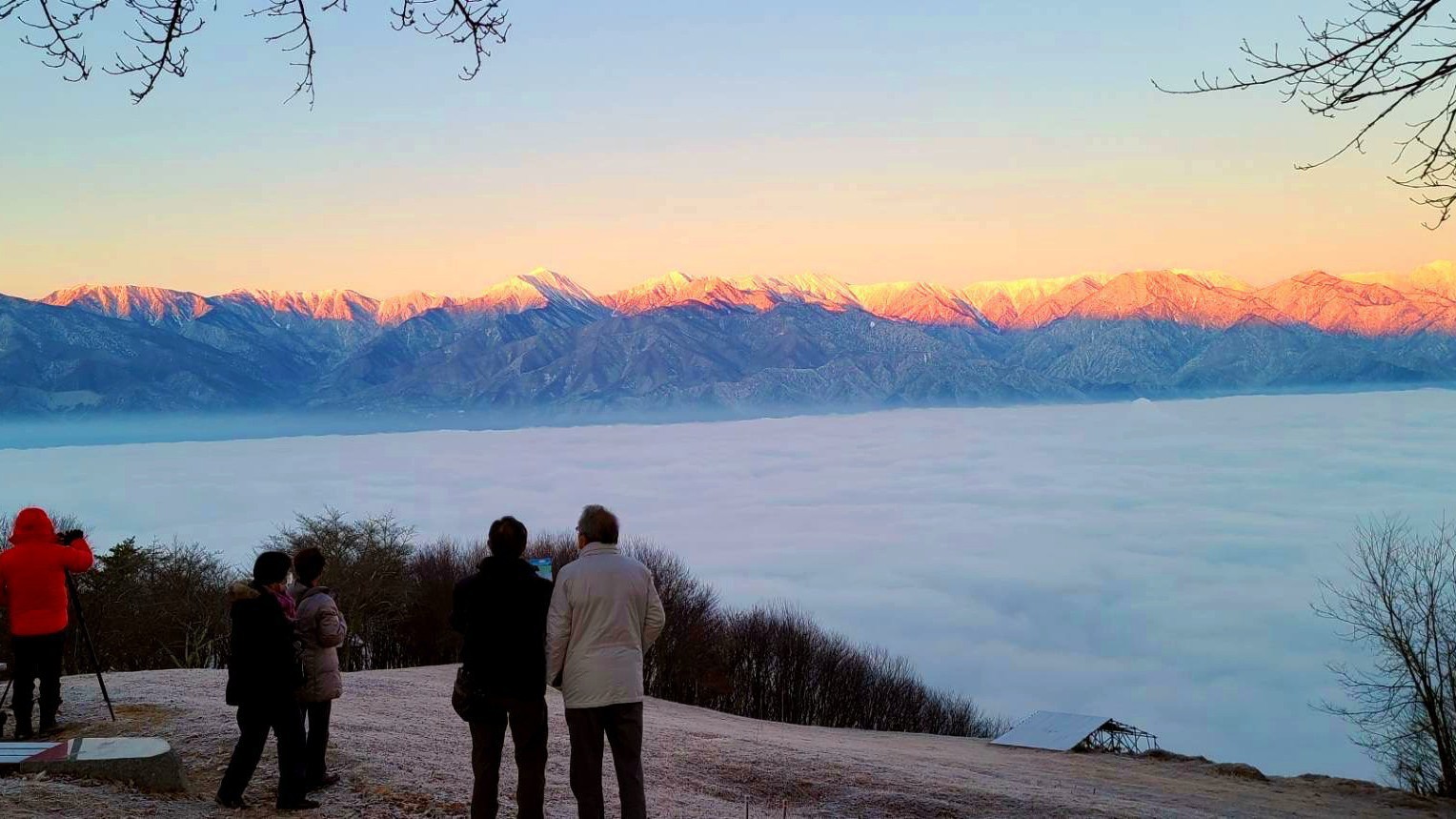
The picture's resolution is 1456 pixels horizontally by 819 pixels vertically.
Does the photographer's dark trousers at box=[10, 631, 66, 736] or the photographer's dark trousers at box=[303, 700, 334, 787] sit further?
the photographer's dark trousers at box=[10, 631, 66, 736]

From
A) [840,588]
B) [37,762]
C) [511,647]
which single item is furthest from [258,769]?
[840,588]

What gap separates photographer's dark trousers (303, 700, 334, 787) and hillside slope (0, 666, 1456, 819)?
9.3 inches

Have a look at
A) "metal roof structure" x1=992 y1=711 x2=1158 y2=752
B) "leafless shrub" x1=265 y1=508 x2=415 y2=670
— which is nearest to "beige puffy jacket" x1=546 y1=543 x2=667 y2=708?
"metal roof structure" x1=992 y1=711 x2=1158 y2=752

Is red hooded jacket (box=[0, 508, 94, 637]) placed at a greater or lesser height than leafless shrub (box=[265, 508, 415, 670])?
greater

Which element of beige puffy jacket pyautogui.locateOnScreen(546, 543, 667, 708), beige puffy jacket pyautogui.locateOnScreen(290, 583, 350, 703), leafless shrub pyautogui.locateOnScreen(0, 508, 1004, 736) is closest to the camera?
beige puffy jacket pyautogui.locateOnScreen(546, 543, 667, 708)

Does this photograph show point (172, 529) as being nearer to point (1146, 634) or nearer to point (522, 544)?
point (1146, 634)

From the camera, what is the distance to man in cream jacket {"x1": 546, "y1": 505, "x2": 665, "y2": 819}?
25.0ft

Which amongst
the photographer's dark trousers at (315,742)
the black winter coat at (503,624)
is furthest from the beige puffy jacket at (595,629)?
the photographer's dark trousers at (315,742)

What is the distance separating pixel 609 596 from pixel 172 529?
21021 cm

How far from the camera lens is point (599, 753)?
798 centimetres

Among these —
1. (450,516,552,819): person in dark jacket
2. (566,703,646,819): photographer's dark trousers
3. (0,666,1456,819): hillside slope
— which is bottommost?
(0,666,1456,819): hillside slope

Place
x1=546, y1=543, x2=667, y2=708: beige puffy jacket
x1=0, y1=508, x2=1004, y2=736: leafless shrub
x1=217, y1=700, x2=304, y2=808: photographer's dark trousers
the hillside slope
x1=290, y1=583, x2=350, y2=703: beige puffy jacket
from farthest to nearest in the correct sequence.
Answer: x1=0, y1=508, x2=1004, y2=736: leafless shrub
the hillside slope
x1=290, y1=583, x2=350, y2=703: beige puffy jacket
x1=217, y1=700, x2=304, y2=808: photographer's dark trousers
x1=546, y1=543, x2=667, y2=708: beige puffy jacket

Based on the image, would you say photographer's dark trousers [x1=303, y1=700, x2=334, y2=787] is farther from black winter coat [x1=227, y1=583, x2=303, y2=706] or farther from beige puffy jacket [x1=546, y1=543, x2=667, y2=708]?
beige puffy jacket [x1=546, y1=543, x2=667, y2=708]

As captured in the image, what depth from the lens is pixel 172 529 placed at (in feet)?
636
